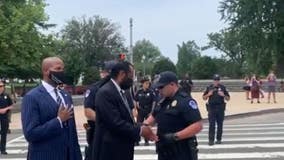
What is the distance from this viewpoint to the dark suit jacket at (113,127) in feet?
22.0

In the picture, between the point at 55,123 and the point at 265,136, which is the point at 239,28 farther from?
the point at 55,123

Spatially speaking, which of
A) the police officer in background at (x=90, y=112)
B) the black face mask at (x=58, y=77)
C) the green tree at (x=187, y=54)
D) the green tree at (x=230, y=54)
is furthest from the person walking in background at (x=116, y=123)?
the green tree at (x=187, y=54)

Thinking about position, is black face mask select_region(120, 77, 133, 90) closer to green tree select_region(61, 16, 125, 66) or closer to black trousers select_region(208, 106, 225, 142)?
black trousers select_region(208, 106, 225, 142)

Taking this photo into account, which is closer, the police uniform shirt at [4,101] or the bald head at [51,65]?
the bald head at [51,65]

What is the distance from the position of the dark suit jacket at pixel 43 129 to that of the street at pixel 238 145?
723cm

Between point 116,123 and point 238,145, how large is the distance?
9619 mm

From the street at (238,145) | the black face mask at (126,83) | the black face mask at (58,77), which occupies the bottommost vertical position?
the street at (238,145)

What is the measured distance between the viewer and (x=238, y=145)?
1589 cm

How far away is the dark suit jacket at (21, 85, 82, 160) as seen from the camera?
A: 643 cm

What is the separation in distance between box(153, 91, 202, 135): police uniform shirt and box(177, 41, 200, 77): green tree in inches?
4132

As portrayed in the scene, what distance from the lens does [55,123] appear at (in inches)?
253

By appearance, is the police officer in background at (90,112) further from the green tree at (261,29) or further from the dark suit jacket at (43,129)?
the green tree at (261,29)

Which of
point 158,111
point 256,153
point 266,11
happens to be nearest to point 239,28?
point 266,11

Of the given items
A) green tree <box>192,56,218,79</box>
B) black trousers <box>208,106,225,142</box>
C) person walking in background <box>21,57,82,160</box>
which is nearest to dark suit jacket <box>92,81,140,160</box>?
person walking in background <box>21,57,82,160</box>
